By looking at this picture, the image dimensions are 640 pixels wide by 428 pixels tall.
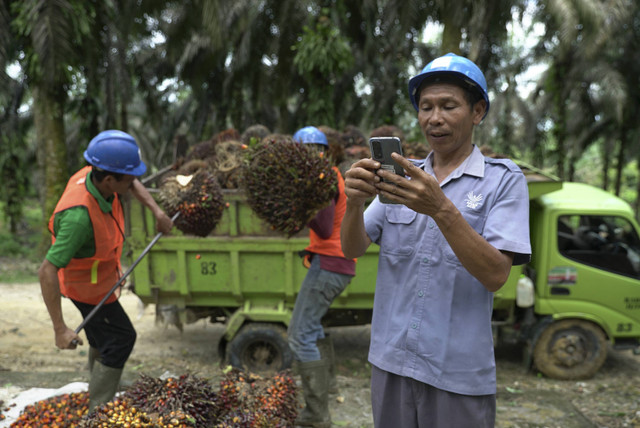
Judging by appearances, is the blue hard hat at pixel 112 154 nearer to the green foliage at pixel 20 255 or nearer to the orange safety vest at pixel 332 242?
the orange safety vest at pixel 332 242

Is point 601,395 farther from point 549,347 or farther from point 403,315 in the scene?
point 403,315

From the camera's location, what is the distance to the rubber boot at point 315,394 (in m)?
3.75

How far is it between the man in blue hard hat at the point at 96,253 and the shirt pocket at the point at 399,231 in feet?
6.36

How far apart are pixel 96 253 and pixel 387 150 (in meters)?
2.35

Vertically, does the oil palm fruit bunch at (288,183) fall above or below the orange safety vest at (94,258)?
above

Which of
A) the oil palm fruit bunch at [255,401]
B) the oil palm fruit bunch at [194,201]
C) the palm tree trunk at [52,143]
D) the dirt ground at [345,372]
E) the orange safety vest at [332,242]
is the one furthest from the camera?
the palm tree trunk at [52,143]

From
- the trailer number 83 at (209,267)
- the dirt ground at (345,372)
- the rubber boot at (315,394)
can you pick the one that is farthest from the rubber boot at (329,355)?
the trailer number 83 at (209,267)

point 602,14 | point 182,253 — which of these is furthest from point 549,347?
point 602,14

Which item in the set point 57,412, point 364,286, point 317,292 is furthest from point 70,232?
point 364,286

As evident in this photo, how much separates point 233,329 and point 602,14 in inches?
383

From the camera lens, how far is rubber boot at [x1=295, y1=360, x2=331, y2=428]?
12.3ft

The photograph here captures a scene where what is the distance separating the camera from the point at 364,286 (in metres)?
4.91

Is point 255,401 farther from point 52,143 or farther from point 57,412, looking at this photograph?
point 52,143

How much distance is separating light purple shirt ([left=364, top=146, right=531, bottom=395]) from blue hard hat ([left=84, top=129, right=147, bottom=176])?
79.0 inches
